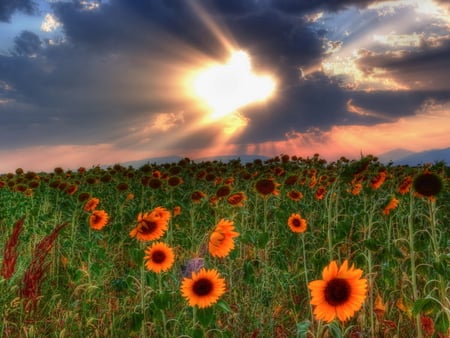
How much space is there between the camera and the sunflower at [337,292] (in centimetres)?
249

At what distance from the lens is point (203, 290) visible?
325 cm

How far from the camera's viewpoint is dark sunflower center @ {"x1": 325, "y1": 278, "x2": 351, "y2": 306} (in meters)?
2.50

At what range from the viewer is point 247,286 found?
5.85 metres

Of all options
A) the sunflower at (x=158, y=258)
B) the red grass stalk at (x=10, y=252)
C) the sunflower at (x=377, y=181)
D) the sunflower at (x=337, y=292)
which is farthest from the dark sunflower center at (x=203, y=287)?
the sunflower at (x=377, y=181)

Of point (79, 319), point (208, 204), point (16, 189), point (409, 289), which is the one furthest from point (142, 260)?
point (16, 189)

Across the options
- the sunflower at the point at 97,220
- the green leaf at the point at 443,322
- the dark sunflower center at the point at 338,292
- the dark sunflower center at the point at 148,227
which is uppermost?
the dark sunflower center at the point at 148,227

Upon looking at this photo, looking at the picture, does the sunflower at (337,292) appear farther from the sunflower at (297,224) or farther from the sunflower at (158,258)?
the sunflower at (297,224)

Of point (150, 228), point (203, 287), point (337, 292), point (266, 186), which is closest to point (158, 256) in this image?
point (150, 228)

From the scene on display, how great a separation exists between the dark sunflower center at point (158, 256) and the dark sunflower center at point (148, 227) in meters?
0.22

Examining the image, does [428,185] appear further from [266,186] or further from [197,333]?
[266,186]

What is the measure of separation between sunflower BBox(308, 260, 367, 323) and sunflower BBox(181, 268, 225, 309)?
864 mm

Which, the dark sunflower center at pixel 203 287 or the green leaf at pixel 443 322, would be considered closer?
the green leaf at pixel 443 322

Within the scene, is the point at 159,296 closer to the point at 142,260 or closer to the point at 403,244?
the point at 142,260

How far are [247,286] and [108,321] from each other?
1.60m
